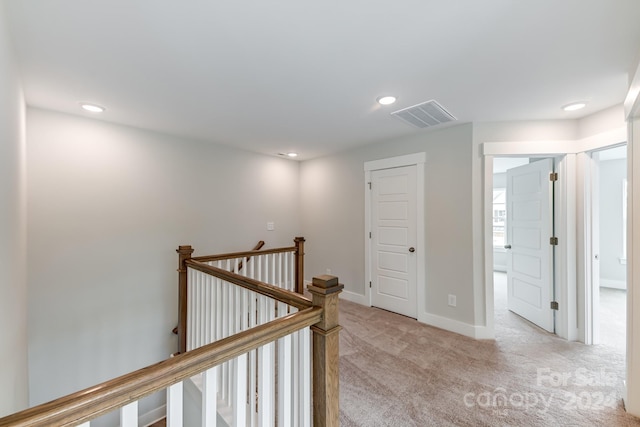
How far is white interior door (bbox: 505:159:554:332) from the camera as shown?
116 inches

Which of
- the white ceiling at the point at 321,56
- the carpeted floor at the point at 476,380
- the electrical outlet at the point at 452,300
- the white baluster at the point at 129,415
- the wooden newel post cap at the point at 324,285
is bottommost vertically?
the carpeted floor at the point at 476,380

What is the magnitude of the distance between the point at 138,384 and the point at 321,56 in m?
1.85

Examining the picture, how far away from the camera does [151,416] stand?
290 centimetres

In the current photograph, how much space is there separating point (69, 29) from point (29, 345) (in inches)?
108

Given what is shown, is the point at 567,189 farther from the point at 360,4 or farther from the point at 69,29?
the point at 69,29

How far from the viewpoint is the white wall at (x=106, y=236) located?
2520mm

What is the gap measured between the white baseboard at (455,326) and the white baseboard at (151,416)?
124 inches

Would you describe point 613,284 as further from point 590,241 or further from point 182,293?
point 182,293

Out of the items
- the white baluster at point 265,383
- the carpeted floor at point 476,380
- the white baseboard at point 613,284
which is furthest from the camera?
the white baseboard at point 613,284

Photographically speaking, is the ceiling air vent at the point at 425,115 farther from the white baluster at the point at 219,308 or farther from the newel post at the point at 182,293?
the newel post at the point at 182,293

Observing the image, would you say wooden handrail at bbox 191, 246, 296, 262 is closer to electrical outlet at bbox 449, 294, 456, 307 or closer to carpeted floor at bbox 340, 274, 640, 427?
carpeted floor at bbox 340, 274, 640, 427

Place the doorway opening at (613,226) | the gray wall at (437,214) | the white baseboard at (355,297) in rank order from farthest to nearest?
the doorway opening at (613,226), the white baseboard at (355,297), the gray wall at (437,214)

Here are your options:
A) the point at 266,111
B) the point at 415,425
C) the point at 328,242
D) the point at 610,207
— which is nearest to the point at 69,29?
the point at 266,111

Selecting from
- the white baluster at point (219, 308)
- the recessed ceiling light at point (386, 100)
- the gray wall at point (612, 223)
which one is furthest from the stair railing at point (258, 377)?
the gray wall at point (612, 223)
